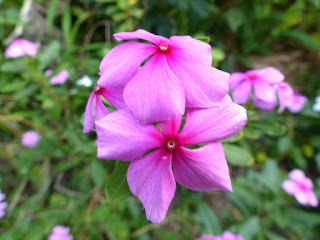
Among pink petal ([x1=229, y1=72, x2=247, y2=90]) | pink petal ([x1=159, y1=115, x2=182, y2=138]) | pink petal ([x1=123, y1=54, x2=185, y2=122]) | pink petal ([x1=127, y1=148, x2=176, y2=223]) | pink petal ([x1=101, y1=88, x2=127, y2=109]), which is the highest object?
pink petal ([x1=123, y1=54, x2=185, y2=122])

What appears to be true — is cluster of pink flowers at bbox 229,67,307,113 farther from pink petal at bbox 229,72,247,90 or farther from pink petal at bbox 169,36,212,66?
pink petal at bbox 169,36,212,66

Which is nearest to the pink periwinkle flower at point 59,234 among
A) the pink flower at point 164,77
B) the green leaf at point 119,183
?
the green leaf at point 119,183

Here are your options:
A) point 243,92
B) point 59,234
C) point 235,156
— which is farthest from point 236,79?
point 59,234

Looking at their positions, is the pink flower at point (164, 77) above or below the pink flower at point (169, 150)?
above

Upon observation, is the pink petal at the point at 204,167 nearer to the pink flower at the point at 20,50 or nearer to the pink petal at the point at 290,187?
the pink petal at the point at 290,187

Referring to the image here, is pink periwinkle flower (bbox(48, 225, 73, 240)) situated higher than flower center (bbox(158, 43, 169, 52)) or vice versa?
flower center (bbox(158, 43, 169, 52))

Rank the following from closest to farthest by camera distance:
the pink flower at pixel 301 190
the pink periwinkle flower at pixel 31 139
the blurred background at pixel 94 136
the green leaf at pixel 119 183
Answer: the green leaf at pixel 119 183, the pink flower at pixel 301 190, the blurred background at pixel 94 136, the pink periwinkle flower at pixel 31 139

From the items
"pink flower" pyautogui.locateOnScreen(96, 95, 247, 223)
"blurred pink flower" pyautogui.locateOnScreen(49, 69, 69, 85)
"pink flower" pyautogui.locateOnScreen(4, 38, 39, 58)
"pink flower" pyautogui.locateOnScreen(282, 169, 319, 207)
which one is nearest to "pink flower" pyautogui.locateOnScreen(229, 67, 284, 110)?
"pink flower" pyautogui.locateOnScreen(96, 95, 247, 223)
